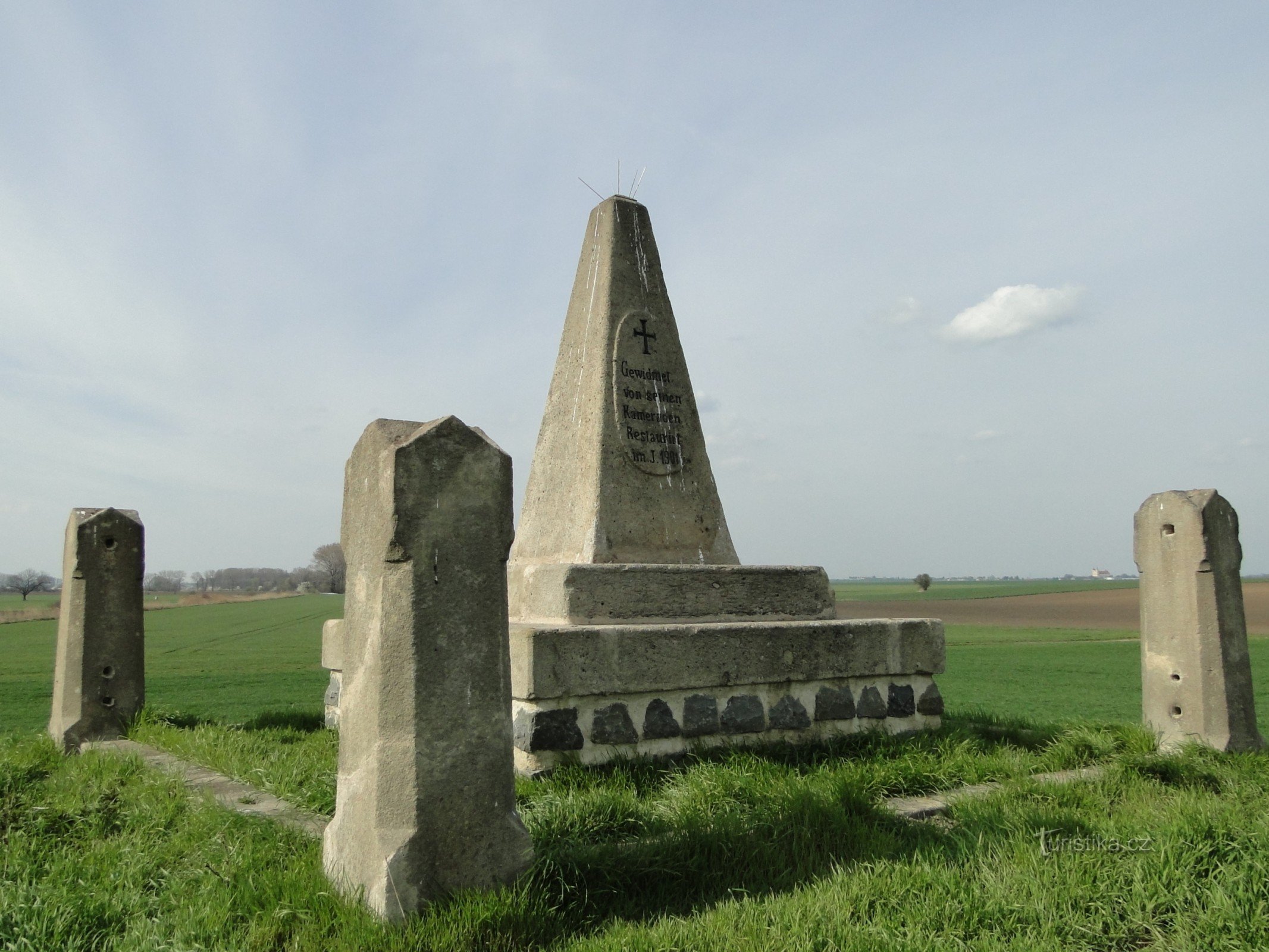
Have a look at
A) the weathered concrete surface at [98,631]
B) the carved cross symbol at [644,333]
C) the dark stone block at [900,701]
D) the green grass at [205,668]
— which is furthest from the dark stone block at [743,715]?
the green grass at [205,668]

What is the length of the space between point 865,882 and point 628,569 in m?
2.38

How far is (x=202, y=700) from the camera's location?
34.8ft

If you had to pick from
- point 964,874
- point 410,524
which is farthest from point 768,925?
point 410,524

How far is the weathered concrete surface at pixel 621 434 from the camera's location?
5.65 m

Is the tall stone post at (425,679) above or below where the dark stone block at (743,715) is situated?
above

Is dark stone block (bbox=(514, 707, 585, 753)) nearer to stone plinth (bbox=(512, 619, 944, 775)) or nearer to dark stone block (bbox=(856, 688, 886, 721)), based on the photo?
stone plinth (bbox=(512, 619, 944, 775))

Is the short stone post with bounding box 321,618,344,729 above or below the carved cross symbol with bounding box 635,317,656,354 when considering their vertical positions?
below

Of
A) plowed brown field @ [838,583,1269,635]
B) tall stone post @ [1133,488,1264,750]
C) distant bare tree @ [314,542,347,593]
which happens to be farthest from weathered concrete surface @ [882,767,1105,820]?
distant bare tree @ [314,542,347,593]

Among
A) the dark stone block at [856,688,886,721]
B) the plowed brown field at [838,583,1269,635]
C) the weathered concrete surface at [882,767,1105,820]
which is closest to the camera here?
the weathered concrete surface at [882,767,1105,820]

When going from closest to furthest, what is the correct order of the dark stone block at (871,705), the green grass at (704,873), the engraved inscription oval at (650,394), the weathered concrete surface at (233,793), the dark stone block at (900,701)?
the green grass at (704,873)
the weathered concrete surface at (233,793)
the dark stone block at (871,705)
the dark stone block at (900,701)
the engraved inscription oval at (650,394)

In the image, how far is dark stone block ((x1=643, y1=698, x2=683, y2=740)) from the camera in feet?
15.2

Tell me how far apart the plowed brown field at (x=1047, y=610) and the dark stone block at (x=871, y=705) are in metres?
14.2

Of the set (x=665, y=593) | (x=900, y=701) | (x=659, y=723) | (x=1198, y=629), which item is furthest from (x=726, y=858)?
(x=1198, y=629)

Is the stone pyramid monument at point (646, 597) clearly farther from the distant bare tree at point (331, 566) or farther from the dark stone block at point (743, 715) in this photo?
the distant bare tree at point (331, 566)
